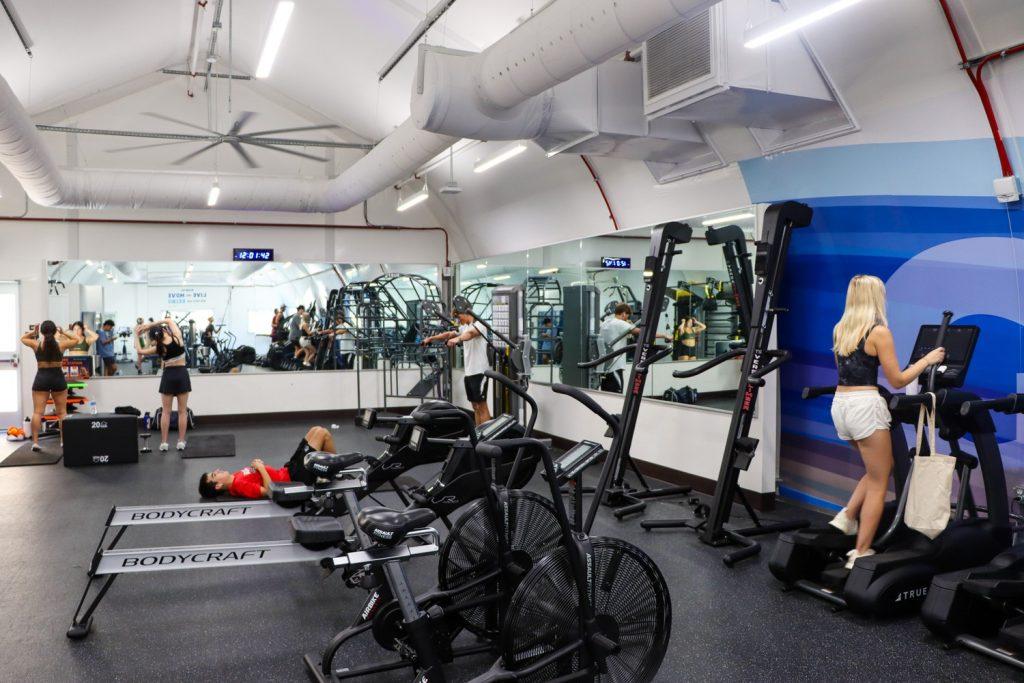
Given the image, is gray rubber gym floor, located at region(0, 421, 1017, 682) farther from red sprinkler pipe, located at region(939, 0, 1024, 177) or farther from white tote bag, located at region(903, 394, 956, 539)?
red sprinkler pipe, located at region(939, 0, 1024, 177)

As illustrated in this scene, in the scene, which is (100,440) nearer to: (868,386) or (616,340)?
(616,340)

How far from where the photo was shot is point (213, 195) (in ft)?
29.9

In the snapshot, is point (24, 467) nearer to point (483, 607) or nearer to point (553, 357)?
point (553, 357)

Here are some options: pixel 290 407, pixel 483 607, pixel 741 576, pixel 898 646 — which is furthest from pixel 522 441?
pixel 290 407

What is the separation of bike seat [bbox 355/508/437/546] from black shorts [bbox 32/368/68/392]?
7469mm

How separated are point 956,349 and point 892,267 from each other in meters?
1.39

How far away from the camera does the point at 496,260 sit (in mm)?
9883

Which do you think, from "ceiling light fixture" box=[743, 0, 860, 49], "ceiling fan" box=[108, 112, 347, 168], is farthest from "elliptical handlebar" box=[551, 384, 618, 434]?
"ceiling fan" box=[108, 112, 347, 168]

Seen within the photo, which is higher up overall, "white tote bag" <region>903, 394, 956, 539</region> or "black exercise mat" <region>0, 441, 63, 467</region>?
"white tote bag" <region>903, 394, 956, 539</region>

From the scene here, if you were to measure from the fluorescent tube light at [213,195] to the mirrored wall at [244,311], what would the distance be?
1815 mm

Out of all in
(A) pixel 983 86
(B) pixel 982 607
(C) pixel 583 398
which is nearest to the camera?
(C) pixel 583 398

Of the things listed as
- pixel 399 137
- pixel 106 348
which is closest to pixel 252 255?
pixel 106 348

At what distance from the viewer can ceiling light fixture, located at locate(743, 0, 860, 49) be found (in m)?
3.42

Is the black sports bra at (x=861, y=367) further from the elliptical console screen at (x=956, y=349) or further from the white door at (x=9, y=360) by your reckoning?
the white door at (x=9, y=360)
